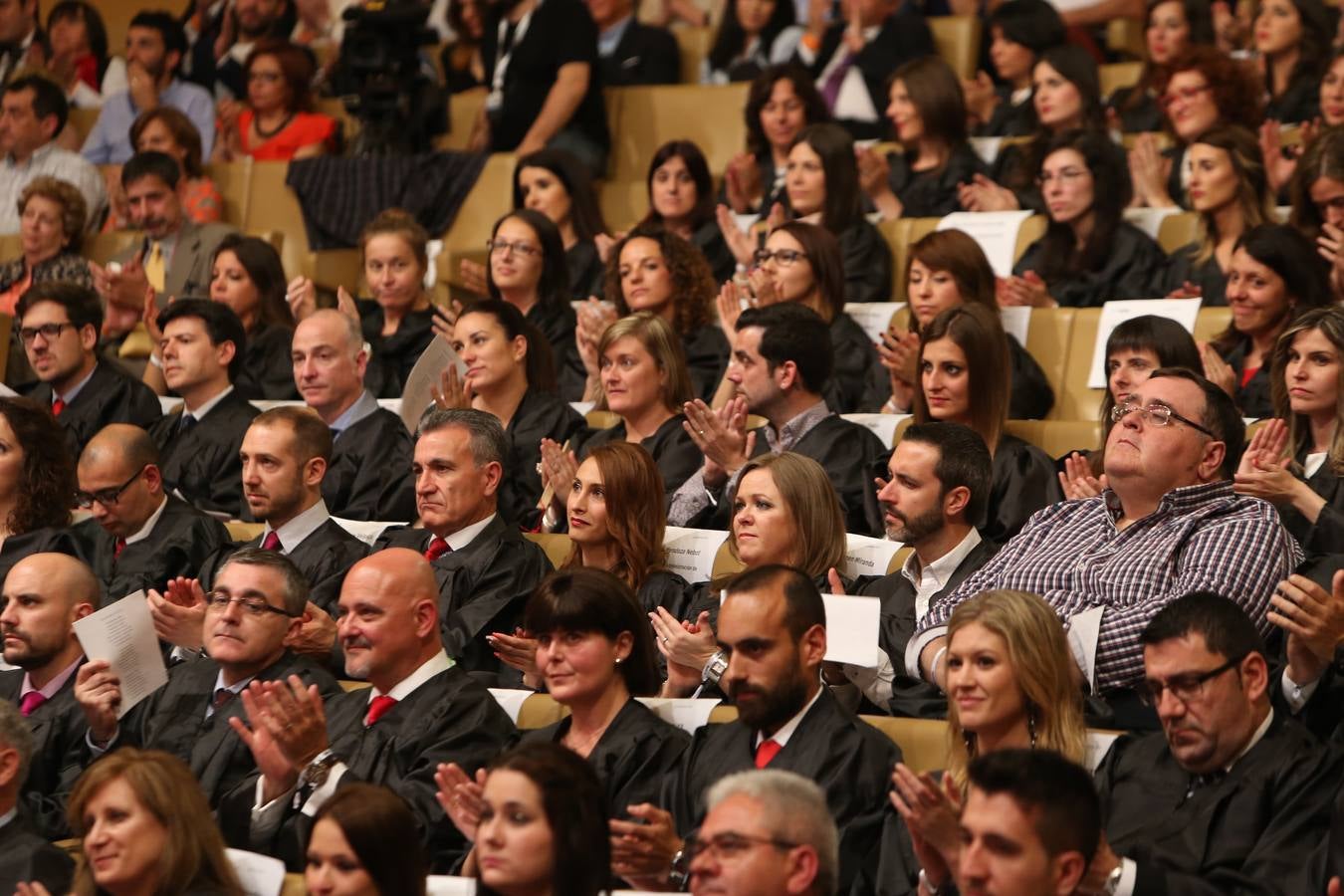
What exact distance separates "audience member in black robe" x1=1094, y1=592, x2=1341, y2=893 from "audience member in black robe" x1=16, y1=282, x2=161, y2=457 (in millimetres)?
3776

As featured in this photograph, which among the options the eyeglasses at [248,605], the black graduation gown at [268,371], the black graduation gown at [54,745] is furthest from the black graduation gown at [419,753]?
the black graduation gown at [268,371]

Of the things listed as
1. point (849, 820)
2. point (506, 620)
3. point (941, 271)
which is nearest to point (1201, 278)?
point (941, 271)

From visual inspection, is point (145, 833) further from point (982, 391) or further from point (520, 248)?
point (520, 248)

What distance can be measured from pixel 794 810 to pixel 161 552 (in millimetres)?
2697

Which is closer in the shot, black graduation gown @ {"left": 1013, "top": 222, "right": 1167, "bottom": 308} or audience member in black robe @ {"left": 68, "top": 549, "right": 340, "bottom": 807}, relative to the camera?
audience member in black robe @ {"left": 68, "top": 549, "right": 340, "bottom": 807}

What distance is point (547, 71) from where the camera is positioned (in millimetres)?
7633

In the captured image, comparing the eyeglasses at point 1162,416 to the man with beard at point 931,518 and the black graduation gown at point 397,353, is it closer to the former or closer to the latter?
the man with beard at point 931,518

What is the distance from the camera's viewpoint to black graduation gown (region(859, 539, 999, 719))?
4105 mm

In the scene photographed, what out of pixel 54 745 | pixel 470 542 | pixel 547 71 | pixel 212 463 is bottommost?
pixel 54 745

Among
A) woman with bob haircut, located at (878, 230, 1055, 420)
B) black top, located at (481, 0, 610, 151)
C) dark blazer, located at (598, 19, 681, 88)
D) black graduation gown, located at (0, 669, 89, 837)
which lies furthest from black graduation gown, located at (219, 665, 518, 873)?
dark blazer, located at (598, 19, 681, 88)

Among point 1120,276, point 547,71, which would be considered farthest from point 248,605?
point 547,71

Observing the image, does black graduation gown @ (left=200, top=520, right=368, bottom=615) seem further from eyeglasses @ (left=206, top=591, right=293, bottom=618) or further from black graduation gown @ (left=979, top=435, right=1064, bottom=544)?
black graduation gown @ (left=979, top=435, right=1064, bottom=544)

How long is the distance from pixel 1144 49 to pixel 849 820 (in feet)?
16.5

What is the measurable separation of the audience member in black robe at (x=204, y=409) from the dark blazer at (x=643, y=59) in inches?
97.1
